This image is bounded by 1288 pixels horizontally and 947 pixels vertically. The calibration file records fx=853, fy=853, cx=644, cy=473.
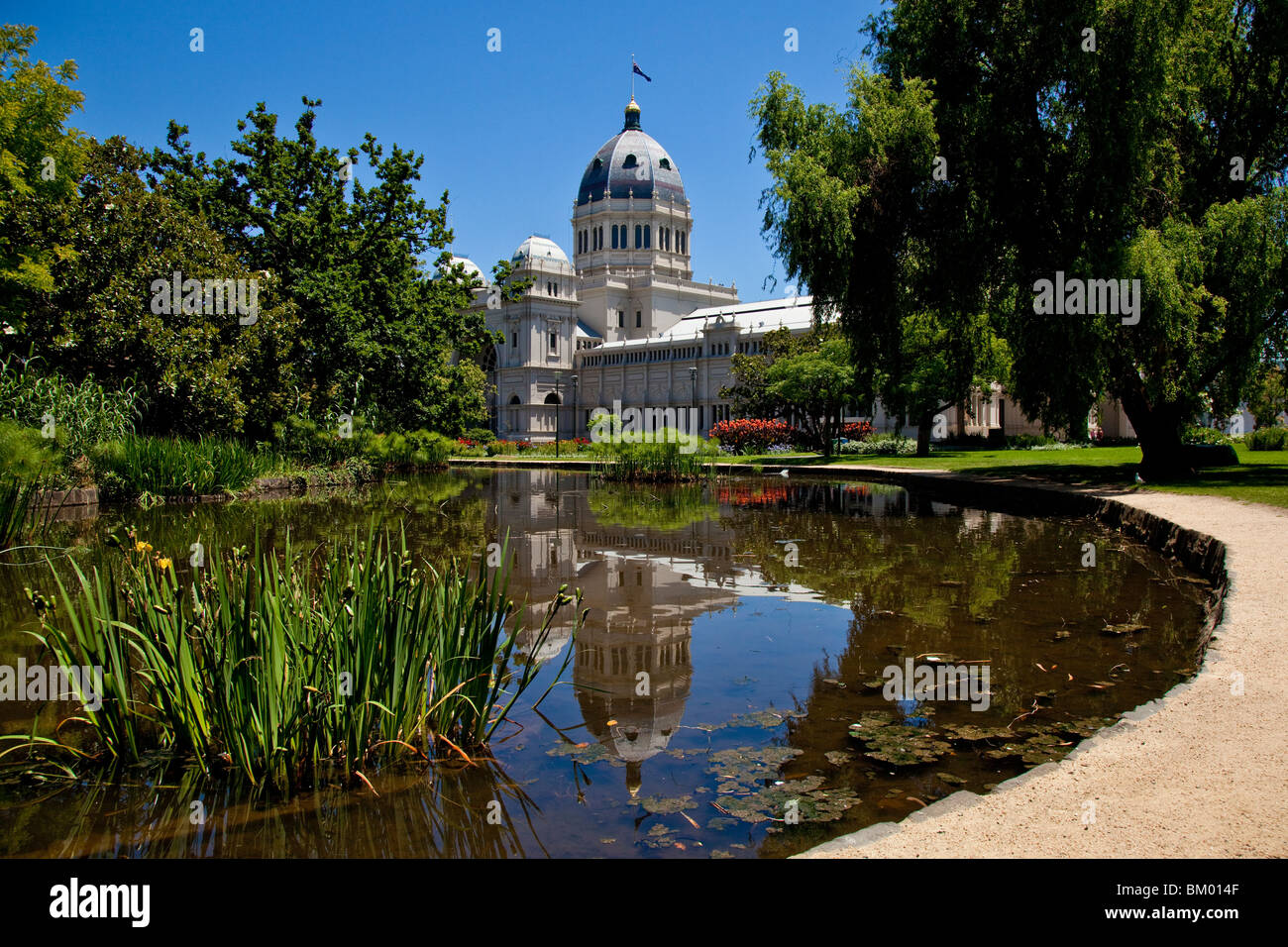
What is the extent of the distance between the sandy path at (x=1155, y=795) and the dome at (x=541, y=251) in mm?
69921

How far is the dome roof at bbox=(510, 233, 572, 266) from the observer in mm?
71125

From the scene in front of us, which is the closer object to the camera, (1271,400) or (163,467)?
(163,467)

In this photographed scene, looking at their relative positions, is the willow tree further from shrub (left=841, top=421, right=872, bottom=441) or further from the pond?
shrub (left=841, top=421, right=872, bottom=441)

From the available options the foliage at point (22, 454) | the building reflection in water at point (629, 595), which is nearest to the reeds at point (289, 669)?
the building reflection in water at point (629, 595)

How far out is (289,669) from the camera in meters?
3.39

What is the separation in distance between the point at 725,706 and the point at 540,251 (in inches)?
2824

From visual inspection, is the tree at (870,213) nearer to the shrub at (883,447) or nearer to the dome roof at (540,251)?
the shrub at (883,447)

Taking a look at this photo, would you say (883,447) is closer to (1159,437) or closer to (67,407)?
(1159,437)

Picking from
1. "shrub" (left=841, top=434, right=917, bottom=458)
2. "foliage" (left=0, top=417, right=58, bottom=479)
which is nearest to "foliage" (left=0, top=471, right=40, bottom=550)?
"foliage" (left=0, top=417, right=58, bottom=479)

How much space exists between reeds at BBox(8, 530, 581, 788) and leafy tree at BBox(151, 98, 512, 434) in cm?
1760

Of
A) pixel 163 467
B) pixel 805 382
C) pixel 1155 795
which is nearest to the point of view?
pixel 1155 795

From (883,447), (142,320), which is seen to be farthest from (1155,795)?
(883,447)
